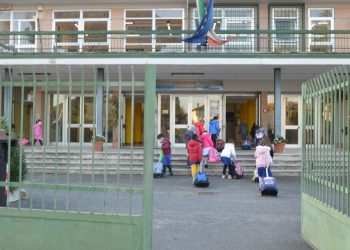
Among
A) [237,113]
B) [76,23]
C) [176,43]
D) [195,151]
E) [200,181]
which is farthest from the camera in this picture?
[237,113]

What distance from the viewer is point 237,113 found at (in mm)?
23281

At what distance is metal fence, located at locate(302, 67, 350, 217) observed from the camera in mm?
4992

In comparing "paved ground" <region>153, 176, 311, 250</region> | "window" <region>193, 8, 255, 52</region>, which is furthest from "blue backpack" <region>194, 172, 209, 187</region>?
"window" <region>193, 8, 255, 52</region>

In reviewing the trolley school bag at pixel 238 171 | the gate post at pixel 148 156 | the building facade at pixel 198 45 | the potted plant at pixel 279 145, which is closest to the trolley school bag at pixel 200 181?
the trolley school bag at pixel 238 171

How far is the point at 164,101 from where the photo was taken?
75.3ft

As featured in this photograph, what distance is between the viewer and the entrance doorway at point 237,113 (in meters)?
22.9

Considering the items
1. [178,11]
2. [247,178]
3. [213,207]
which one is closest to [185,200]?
[213,207]

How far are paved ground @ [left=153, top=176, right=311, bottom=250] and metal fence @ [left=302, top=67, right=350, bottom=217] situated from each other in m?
1.17

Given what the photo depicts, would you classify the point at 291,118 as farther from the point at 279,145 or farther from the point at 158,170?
the point at 158,170

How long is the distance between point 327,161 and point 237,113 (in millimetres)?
17759

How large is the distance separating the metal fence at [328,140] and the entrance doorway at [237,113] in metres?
16.1

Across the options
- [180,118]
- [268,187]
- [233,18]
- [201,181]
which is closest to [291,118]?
[180,118]

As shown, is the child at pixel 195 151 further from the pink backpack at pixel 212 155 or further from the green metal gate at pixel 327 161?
the green metal gate at pixel 327 161

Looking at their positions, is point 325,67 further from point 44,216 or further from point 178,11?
point 44,216
